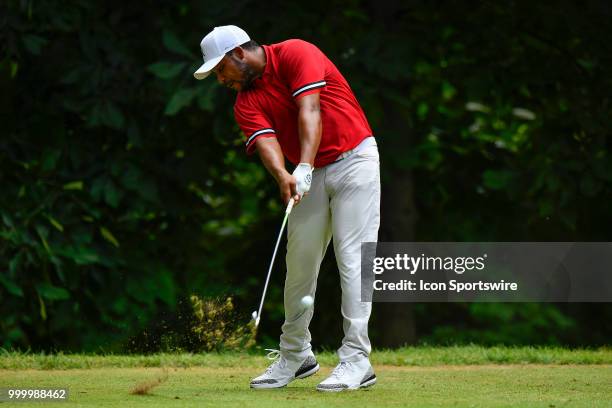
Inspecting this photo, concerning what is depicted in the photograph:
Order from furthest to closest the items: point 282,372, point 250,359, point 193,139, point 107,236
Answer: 1. point 193,139
2. point 107,236
3. point 250,359
4. point 282,372

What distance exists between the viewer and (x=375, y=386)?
6.62 m

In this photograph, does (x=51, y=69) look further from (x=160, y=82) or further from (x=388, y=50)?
(x=388, y=50)

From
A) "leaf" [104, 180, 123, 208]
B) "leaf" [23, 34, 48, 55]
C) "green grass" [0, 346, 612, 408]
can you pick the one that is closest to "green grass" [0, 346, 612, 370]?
"green grass" [0, 346, 612, 408]

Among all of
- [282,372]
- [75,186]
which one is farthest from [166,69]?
[282,372]

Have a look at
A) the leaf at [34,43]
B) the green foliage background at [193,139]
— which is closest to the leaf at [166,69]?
the green foliage background at [193,139]

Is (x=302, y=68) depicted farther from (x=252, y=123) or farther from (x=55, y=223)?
(x=55, y=223)


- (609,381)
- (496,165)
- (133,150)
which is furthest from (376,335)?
(609,381)

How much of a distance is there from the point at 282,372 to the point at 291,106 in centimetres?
150

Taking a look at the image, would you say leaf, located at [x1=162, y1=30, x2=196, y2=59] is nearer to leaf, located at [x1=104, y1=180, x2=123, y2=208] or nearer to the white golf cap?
leaf, located at [x1=104, y1=180, x2=123, y2=208]

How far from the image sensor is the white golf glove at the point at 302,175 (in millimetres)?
6039

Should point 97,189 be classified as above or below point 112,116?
below

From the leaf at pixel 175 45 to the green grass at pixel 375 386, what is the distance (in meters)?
2.79

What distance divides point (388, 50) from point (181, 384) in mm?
4254

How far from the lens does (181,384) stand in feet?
22.5
